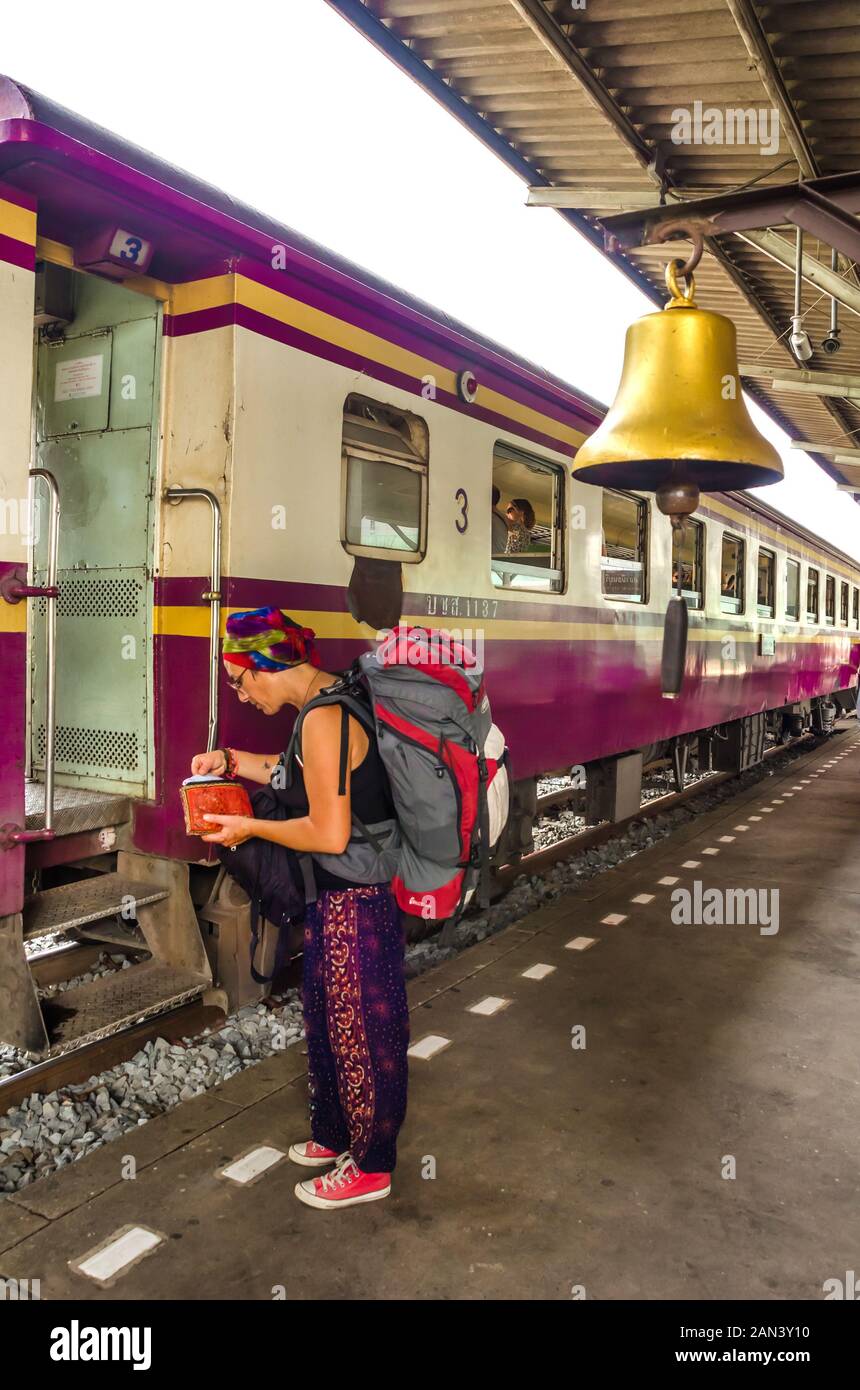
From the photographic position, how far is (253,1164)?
2715 millimetres

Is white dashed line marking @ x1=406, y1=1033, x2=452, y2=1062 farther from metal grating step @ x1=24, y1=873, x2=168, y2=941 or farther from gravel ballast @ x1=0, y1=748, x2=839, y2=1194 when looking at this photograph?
metal grating step @ x1=24, y1=873, x2=168, y2=941

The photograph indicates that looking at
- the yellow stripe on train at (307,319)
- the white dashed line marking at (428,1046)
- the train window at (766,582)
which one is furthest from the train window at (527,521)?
the train window at (766,582)

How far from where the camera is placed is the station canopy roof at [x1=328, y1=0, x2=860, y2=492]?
4215mm

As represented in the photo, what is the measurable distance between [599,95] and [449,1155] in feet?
15.3

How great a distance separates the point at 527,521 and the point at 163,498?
2574mm

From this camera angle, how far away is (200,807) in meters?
2.38

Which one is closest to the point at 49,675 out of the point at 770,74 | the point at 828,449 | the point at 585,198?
the point at 770,74

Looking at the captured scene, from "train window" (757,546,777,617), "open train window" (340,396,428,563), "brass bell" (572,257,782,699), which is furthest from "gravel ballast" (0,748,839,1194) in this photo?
"train window" (757,546,777,617)

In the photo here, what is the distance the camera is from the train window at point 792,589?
1198cm

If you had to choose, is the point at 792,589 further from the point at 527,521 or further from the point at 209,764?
the point at 209,764

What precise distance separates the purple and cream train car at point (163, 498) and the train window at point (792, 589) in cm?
813
